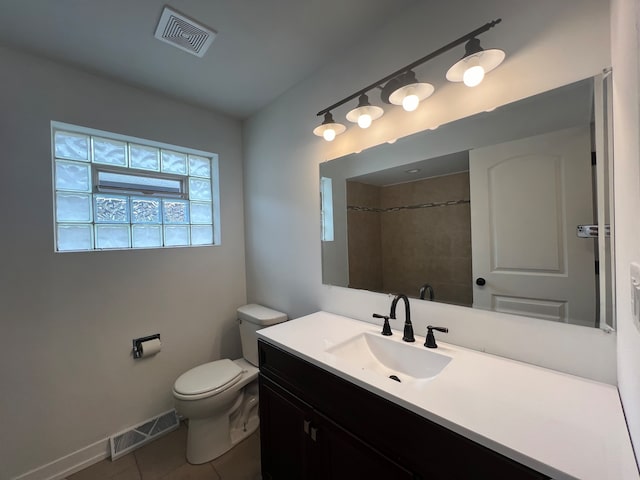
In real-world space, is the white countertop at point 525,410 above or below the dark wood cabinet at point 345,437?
above

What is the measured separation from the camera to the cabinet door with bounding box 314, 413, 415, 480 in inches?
33.0

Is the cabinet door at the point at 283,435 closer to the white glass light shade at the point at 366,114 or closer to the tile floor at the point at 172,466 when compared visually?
the tile floor at the point at 172,466

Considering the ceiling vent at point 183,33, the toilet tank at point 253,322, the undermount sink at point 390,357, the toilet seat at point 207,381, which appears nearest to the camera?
the undermount sink at point 390,357

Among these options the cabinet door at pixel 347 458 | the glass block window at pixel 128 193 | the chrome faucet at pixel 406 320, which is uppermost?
the glass block window at pixel 128 193

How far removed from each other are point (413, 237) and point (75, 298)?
2.09m

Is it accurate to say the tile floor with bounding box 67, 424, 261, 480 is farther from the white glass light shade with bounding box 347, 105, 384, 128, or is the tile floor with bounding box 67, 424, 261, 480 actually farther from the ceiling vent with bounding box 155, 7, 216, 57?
the ceiling vent with bounding box 155, 7, 216, 57

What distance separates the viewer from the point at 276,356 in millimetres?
1291

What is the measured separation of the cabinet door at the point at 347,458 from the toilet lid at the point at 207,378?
0.89 metres

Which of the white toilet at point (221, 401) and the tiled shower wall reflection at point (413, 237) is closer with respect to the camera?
the tiled shower wall reflection at point (413, 237)

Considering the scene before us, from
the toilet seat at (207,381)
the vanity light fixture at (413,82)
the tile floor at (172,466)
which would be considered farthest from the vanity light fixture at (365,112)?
the tile floor at (172,466)

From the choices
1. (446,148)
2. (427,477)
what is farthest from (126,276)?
(446,148)

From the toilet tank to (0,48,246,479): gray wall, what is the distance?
330mm

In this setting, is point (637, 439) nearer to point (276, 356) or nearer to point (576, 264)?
point (576, 264)

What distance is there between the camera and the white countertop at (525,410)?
1.85 ft
